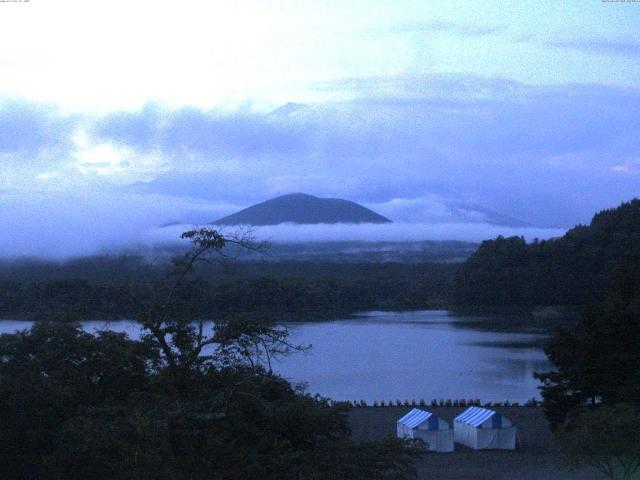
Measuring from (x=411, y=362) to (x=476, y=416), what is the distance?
1030 cm

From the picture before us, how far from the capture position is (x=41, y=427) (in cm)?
436

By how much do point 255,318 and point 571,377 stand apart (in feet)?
18.5

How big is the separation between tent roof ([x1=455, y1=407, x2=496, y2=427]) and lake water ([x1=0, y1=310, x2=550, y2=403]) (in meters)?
2.27

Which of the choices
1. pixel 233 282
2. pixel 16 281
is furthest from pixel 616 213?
pixel 16 281

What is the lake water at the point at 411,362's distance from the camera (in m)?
15.5

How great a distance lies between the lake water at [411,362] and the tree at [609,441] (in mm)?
4016

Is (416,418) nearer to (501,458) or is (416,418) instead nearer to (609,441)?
(501,458)

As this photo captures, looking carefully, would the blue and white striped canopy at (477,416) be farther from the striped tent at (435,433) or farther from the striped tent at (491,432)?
the striped tent at (435,433)

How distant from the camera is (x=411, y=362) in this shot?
20.2 meters

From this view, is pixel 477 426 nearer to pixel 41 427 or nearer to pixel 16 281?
pixel 41 427

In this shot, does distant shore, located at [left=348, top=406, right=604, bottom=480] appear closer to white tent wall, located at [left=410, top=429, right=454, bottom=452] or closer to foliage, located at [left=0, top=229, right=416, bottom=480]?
white tent wall, located at [left=410, top=429, right=454, bottom=452]

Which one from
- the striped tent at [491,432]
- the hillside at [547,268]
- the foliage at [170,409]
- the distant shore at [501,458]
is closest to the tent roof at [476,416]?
the striped tent at [491,432]

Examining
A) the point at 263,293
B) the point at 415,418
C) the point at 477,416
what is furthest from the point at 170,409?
the point at 263,293

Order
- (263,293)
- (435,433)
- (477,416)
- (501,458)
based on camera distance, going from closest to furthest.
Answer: (501,458), (435,433), (477,416), (263,293)
